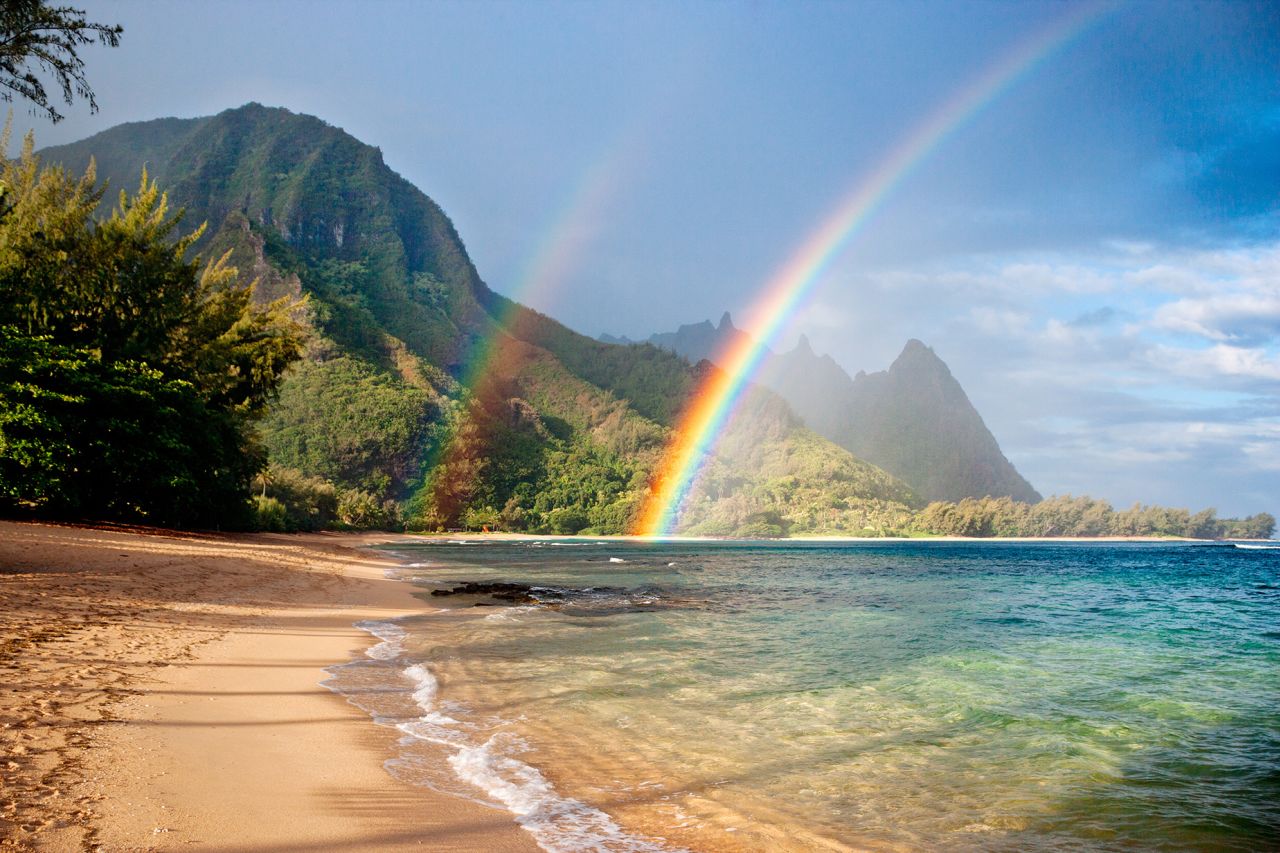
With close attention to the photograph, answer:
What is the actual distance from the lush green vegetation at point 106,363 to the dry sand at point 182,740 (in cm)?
989

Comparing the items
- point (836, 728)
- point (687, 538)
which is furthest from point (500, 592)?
point (687, 538)

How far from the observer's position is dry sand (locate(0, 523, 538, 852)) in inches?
162

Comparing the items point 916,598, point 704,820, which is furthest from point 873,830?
point 916,598

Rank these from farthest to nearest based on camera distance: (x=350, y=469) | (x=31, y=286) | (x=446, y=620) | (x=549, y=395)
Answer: (x=549, y=395) < (x=350, y=469) < (x=31, y=286) < (x=446, y=620)

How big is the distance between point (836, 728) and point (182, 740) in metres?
6.89

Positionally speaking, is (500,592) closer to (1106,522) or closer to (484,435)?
(484,435)

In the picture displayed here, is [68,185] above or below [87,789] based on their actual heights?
above

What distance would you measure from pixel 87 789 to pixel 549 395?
18153cm

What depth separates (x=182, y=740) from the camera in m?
5.67

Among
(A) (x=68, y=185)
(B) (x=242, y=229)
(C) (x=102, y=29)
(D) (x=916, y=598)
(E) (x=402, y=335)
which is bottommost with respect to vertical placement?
(D) (x=916, y=598)

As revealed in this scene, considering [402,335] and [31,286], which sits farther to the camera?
[402,335]

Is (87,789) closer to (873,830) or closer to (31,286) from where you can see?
(873,830)

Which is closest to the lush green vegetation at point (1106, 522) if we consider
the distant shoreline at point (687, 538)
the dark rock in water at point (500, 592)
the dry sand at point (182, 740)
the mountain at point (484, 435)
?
the distant shoreline at point (687, 538)

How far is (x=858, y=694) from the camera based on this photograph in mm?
10531
